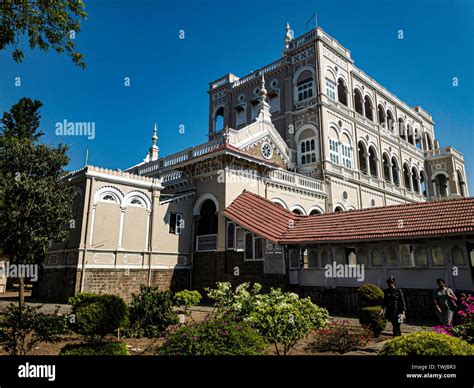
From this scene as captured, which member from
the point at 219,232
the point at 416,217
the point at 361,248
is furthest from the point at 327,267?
the point at 219,232

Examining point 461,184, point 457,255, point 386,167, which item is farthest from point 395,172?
point 457,255

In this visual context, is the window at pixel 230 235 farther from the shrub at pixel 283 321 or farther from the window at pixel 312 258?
the shrub at pixel 283 321

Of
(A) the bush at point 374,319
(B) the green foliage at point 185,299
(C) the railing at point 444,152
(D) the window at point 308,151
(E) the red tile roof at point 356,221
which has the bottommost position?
(A) the bush at point 374,319

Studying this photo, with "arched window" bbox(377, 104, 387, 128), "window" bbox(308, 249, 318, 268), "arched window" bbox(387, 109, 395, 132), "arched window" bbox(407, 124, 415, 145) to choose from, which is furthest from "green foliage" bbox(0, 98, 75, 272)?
"arched window" bbox(407, 124, 415, 145)

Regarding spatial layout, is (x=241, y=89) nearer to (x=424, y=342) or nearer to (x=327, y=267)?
(x=327, y=267)

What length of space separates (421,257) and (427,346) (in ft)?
31.0

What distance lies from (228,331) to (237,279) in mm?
10807

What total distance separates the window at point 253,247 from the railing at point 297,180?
547 cm

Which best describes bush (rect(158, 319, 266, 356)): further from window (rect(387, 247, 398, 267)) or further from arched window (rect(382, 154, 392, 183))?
arched window (rect(382, 154, 392, 183))

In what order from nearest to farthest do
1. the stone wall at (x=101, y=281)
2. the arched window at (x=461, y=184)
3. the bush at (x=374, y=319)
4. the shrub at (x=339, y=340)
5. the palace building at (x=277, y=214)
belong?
the shrub at (x=339, y=340) → the bush at (x=374, y=319) → the palace building at (x=277, y=214) → the stone wall at (x=101, y=281) → the arched window at (x=461, y=184)

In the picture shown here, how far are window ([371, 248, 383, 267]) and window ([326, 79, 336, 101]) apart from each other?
59.5 feet

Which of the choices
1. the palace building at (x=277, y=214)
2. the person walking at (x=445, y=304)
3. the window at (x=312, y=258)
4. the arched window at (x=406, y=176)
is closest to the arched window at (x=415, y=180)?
the arched window at (x=406, y=176)

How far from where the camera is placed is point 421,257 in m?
12.5

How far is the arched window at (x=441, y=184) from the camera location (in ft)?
133
